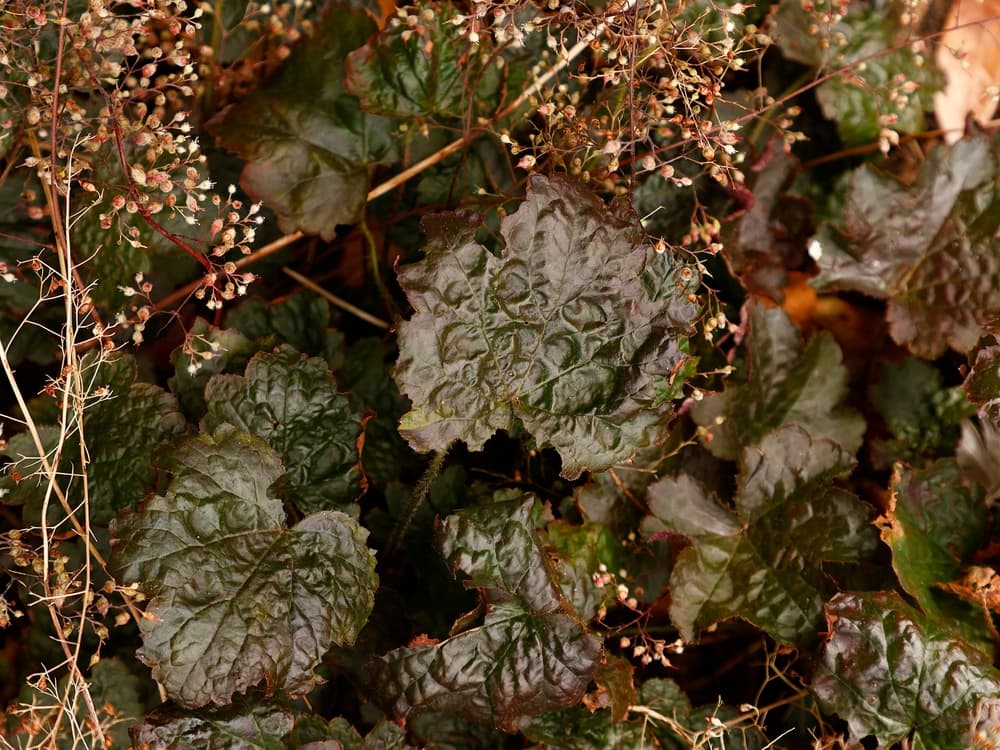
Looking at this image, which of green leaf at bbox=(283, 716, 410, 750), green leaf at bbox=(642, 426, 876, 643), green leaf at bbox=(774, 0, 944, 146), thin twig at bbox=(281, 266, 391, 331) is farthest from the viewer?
green leaf at bbox=(774, 0, 944, 146)

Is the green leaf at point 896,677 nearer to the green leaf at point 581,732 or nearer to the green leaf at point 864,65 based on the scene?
the green leaf at point 581,732

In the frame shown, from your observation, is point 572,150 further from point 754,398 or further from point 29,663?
point 29,663

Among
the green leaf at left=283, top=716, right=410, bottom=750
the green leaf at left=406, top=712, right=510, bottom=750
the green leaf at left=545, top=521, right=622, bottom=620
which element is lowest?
the green leaf at left=406, top=712, right=510, bottom=750

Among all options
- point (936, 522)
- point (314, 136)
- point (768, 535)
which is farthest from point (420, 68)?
point (936, 522)

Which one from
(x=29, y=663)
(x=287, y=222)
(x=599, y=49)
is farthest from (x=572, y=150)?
(x=29, y=663)

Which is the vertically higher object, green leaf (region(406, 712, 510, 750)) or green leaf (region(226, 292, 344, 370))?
green leaf (region(226, 292, 344, 370))

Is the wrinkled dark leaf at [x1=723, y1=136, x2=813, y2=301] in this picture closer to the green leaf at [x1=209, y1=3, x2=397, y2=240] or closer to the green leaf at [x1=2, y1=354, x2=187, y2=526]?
the green leaf at [x1=209, y1=3, x2=397, y2=240]

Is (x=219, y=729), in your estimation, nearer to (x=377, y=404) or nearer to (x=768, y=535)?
(x=377, y=404)

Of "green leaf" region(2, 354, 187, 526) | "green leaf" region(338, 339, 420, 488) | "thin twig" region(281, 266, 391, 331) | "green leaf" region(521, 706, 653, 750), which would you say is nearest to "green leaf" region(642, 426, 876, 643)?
"green leaf" region(521, 706, 653, 750)
